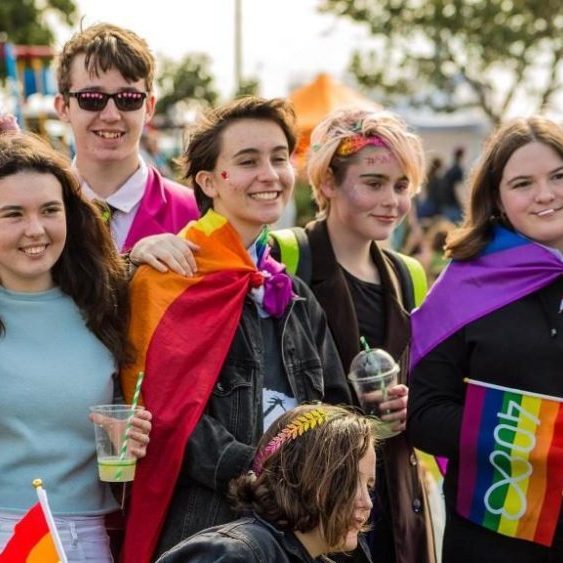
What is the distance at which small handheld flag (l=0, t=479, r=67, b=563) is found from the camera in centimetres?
324

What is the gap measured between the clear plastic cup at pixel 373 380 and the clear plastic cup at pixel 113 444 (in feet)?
3.03

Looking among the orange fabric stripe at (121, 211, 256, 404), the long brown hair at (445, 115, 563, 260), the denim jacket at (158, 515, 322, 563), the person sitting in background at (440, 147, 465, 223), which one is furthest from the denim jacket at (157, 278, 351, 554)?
the person sitting in background at (440, 147, 465, 223)

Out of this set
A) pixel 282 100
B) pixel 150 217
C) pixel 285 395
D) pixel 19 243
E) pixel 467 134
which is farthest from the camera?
pixel 467 134

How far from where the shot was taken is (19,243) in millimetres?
3592

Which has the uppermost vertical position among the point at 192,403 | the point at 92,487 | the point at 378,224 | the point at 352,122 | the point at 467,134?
the point at 352,122

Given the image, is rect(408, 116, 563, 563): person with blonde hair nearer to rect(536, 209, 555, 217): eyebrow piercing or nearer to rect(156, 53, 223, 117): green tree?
rect(536, 209, 555, 217): eyebrow piercing

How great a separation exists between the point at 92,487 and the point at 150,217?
1.25 metres

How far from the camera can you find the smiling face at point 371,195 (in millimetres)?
4531

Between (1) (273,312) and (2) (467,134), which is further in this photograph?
(2) (467,134)

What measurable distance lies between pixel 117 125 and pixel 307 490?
73.3 inches

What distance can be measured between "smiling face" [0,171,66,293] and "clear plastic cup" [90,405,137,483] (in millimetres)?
465

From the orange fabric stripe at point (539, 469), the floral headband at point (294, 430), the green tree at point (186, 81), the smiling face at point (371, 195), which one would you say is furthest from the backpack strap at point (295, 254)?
the green tree at point (186, 81)

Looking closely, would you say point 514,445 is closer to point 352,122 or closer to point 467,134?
point 352,122

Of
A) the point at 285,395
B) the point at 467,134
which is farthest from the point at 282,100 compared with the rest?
the point at 467,134
